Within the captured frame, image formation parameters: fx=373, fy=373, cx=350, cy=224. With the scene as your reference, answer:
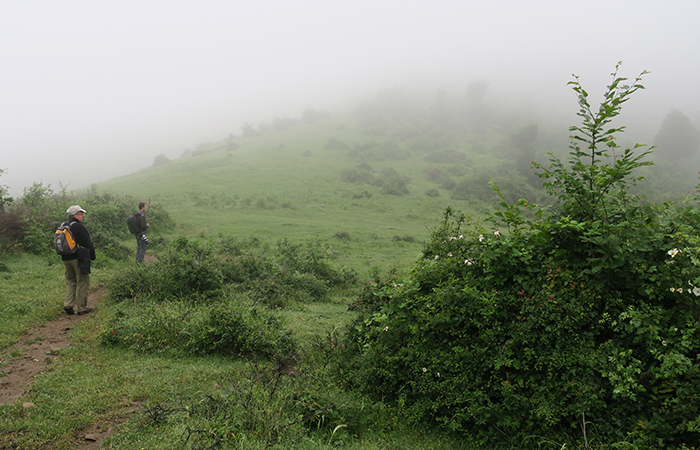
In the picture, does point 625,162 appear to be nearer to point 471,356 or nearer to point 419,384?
point 471,356

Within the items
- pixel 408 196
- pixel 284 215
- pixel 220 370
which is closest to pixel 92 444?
pixel 220 370

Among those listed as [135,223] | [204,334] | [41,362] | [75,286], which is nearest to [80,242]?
[75,286]

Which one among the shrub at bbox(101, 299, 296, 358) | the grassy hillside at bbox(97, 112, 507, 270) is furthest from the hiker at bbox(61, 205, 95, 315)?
the grassy hillside at bbox(97, 112, 507, 270)

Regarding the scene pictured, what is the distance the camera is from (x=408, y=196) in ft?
147

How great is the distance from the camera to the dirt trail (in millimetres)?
4285

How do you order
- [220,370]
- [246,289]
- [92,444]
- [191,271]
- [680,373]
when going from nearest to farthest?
[680,373] < [92,444] < [220,370] < [191,271] < [246,289]

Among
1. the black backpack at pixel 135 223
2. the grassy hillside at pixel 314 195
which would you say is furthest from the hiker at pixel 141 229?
the grassy hillside at pixel 314 195

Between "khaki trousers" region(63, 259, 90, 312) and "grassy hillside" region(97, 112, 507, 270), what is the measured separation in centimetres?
1111

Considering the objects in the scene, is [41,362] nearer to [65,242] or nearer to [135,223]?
[65,242]

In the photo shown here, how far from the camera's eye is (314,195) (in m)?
39.4

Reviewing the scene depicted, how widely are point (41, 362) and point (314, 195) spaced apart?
33.7 metres

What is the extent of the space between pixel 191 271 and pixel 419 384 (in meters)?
7.41

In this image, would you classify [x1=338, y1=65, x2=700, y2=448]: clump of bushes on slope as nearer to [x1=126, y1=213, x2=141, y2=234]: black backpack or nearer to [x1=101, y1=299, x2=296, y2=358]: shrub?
[x1=101, y1=299, x2=296, y2=358]: shrub

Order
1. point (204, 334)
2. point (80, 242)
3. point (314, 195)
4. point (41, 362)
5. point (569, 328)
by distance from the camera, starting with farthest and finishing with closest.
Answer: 1. point (314, 195)
2. point (80, 242)
3. point (204, 334)
4. point (41, 362)
5. point (569, 328)
